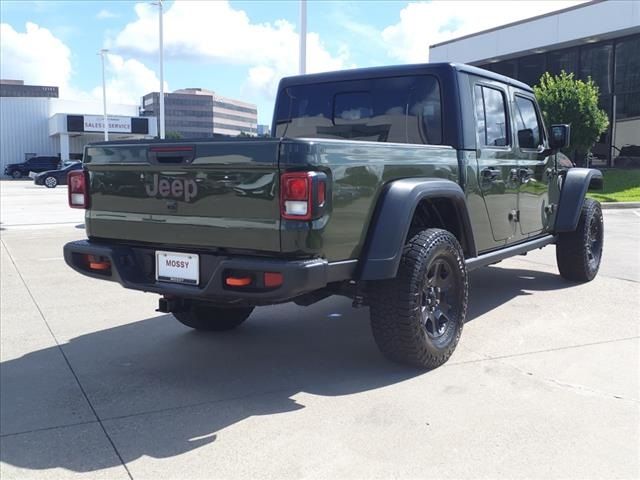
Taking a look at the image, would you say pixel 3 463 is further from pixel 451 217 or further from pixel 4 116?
pixel 4 116

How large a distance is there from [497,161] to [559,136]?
4.52 ft

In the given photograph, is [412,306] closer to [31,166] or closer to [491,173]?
[491,173]

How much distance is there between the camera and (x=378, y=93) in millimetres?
4871

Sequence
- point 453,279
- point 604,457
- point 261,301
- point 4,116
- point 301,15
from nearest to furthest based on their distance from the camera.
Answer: point 604,457
point 261,301
point 453,279
point 301,15
point 4,116

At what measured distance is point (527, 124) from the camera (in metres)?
5.73

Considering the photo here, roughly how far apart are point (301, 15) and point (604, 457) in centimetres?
1193

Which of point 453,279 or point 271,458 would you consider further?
point 453,279

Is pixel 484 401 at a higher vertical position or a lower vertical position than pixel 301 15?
lower

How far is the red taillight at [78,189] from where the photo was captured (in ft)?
13.5

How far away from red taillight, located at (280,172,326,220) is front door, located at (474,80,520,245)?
1860 mm

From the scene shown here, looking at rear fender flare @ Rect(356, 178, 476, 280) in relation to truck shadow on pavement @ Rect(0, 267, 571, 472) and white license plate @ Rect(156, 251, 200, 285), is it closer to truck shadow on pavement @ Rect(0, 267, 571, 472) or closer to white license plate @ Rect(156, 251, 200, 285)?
truck shadow on pavement @ Rect(0, 267, 571, 472)

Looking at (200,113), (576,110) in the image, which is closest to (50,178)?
(576,110)

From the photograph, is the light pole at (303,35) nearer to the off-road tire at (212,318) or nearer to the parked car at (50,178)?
the off-road tire at (212,318)

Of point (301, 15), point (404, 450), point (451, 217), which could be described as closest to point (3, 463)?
point (404, 450)
